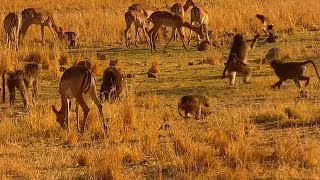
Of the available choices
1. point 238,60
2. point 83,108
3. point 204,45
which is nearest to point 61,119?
point 83,108

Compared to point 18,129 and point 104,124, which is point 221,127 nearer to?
point 104,124

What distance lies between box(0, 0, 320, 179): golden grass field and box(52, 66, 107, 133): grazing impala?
0.67 feet

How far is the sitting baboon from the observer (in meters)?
14.5

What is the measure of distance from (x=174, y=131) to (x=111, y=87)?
10.8 feet

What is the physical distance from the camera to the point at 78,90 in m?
12.1

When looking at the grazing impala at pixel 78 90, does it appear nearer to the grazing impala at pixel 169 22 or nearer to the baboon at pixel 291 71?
the baboon at pixel 291 71

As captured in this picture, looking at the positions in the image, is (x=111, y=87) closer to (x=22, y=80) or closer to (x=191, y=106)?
(x=22, y=80)

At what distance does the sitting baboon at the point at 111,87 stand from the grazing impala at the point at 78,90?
80.4 inches

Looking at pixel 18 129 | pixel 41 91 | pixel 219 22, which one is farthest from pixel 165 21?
pixel 18 129

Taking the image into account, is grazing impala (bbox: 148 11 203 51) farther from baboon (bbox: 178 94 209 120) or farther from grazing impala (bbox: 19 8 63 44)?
baboon (bbox: 178 94 209 120)

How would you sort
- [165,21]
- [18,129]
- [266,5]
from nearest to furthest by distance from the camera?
[18,129] → [165,21] → [266,5]

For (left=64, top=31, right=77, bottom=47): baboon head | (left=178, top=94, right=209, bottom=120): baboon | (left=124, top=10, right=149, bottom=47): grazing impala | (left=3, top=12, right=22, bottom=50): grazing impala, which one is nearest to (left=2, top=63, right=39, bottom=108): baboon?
(left=178, top=94, right=209, bottom=120): baboon

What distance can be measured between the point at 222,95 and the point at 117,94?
226 centimetres

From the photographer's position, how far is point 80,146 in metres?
11.4
